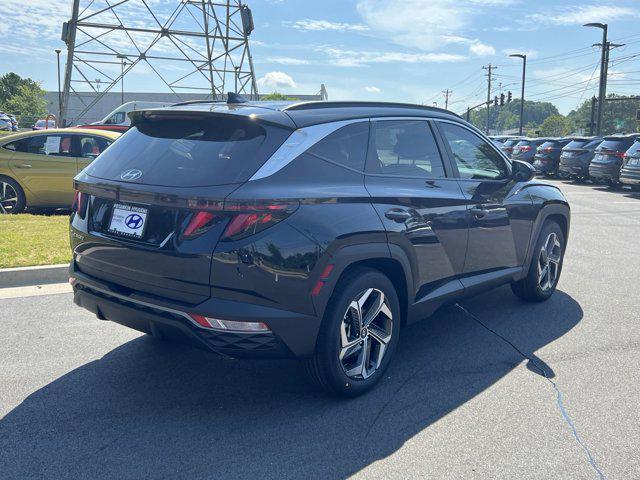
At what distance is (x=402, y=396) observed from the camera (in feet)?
12.7

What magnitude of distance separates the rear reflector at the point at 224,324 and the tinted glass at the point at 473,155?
2274 mm

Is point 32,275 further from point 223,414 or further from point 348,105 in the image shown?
point 348,105

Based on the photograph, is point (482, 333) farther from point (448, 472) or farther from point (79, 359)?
point (79, 359)

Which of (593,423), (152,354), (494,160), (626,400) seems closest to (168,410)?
(152,354)

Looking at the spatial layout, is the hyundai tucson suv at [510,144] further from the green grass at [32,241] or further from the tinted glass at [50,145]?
the green grass at [32,241]

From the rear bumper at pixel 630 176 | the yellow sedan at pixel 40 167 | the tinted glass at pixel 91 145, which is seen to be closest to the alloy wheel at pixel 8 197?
the yellow sedan at pixel 40 167

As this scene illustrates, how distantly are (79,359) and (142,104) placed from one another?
726 inches

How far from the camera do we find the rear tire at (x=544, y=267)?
5.70 m

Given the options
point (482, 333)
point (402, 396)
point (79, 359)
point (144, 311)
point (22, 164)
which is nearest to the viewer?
point (144, 311)

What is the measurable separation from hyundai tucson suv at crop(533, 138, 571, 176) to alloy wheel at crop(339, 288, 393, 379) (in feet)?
73.3

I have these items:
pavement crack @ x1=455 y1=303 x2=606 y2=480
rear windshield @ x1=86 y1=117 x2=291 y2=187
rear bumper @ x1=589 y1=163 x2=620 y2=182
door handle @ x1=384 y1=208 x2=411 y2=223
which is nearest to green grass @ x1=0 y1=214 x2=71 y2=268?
rear windshield @ x1=86 y1=117 x2=291 y2=187

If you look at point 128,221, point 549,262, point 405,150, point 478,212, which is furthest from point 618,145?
point 128,221

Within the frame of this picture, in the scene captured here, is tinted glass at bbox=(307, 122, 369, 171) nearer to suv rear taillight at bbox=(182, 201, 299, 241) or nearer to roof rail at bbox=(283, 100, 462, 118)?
roof rail at bbox=(283, 100, 462, 118)

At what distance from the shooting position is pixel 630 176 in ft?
55.9
